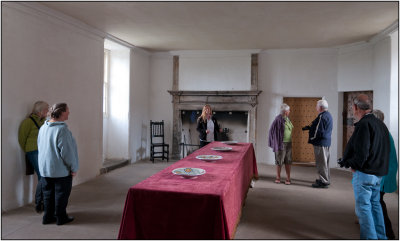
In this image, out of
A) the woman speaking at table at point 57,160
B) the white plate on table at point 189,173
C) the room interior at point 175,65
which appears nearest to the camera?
the white plate on table at point 189,173

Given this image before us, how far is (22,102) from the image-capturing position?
4.12m

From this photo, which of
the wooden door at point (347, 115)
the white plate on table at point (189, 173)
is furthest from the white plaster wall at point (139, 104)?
the wooden door at point (347, 115)

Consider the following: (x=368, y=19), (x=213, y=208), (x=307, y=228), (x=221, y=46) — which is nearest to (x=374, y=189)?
(x=307, y=228)

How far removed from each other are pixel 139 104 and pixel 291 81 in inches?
158

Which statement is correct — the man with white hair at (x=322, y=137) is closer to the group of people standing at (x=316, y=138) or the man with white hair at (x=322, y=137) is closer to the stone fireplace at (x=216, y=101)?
the group of people standing at (x=316, y=138)

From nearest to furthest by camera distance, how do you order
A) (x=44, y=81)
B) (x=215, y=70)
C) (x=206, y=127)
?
(x=44, y=81) < (x=206, y=127) < (x=215, y=70)

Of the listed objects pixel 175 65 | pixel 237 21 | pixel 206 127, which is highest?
pixel 237 21

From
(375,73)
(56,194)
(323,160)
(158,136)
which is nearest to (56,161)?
(56,194)

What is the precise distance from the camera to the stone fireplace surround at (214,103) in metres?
7.86

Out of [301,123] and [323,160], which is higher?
[301,123]

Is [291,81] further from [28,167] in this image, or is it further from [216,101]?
[28,167]

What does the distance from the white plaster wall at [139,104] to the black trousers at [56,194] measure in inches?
159

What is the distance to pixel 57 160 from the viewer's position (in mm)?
3338

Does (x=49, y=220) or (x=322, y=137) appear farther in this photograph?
(x=322, y=137)
